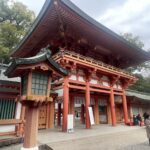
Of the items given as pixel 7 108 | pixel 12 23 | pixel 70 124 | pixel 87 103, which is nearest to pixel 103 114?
pixel 87 103

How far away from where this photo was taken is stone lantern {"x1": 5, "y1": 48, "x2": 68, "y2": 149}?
160 inches

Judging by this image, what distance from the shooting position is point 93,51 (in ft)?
39.9

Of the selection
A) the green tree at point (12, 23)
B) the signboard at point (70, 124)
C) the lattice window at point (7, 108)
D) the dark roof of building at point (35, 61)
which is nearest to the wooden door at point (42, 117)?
the lattice window at point (7, 108)

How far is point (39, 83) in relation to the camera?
14.3ft

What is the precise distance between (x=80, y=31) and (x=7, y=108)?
6149 millimetres

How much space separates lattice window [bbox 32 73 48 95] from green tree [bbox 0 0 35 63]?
51.4ft

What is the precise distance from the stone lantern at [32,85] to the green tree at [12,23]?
51.2 ft

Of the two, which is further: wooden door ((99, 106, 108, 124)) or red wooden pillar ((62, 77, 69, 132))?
wooden door ((99, 106, 108, 124))

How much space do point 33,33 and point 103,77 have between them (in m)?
6.24

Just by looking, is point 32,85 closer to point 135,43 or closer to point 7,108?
point 7,108

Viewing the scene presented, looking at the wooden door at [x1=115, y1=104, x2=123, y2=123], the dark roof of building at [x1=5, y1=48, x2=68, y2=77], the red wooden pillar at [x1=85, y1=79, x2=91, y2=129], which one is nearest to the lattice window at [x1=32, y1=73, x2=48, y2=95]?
the dark roof of building at [x1=5, y1=48, x2=68, y2=77]

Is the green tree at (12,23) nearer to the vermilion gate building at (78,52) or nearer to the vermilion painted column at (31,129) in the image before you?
the vermilion gate building at (78,52)

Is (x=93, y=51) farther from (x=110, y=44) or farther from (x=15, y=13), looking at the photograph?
(x=15, y=13)

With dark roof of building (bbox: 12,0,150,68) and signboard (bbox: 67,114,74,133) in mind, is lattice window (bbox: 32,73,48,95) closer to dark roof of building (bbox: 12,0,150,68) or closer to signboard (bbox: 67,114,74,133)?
dark roof of building (bbox: 12,0,150,68)
